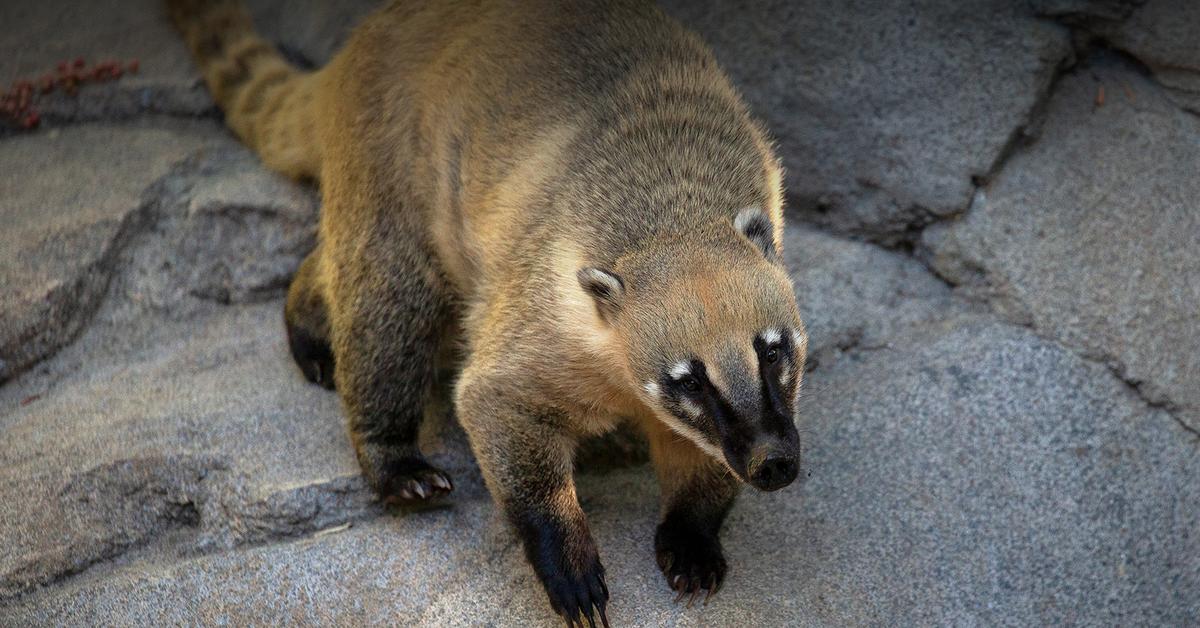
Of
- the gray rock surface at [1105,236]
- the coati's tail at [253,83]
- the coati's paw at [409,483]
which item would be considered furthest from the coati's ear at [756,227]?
the coati's tail at [253,83]

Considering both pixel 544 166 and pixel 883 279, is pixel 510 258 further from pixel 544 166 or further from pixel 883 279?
pixel 883 279

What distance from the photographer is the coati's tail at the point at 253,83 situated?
6.09 metres

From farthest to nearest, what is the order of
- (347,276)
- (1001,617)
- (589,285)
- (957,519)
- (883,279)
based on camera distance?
1. (883,279)
2. (347,276)
3. (957,519)
4. (1001,617)
5. (589,285)

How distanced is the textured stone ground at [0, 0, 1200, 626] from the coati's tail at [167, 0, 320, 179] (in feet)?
0.69

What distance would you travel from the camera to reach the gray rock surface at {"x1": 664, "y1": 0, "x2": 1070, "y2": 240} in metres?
5.71

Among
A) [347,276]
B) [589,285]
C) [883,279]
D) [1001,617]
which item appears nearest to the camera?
[589,285]

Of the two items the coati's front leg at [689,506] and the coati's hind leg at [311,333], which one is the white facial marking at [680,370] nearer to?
the coati's front leg at [689,506]

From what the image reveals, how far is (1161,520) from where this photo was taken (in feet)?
15.9

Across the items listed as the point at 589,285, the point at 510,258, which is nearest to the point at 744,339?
the point at 589,285

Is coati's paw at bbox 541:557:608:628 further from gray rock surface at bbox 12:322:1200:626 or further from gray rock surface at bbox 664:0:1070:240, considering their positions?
gray rock surface at bbox 664:0:1070:240

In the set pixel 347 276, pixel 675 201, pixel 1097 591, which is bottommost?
pixel 1097 591

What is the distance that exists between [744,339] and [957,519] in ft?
5.40

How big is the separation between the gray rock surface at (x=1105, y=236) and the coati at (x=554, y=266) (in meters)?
1.52

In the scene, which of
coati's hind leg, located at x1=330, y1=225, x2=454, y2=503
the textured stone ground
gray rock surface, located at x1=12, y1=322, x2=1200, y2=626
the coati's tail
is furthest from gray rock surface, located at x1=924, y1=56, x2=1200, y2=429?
the coati's tail
